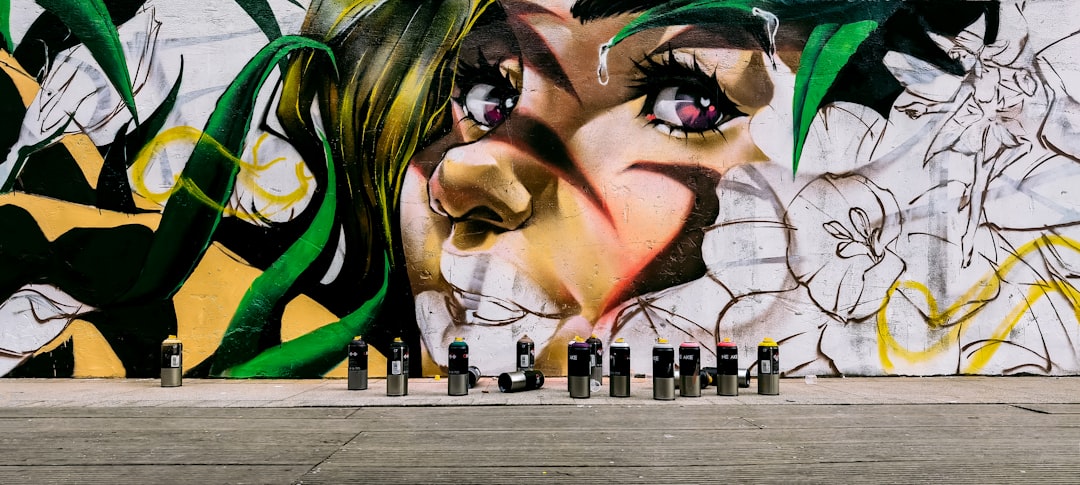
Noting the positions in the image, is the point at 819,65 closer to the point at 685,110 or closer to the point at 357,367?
the point at 685,110

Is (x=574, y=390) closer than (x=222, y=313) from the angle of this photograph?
Yes

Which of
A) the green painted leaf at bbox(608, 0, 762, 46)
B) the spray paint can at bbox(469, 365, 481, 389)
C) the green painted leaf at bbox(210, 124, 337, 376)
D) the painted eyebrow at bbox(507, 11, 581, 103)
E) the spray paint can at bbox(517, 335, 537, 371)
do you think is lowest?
the spray paint can at bbox(469, 365, 481, 389)

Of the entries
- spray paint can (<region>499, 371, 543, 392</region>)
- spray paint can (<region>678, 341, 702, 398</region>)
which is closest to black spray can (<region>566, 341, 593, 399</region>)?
spray paint can (<region>499, 371, 543, 392</region>)

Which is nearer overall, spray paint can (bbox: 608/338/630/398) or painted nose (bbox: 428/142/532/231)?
spray paint can (bbox: 608/338/630/398)

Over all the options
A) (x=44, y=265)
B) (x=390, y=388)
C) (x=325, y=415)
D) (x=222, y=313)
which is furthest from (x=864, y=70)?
(x=44, y=265)

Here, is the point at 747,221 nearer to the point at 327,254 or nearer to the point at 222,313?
the point at 327,254

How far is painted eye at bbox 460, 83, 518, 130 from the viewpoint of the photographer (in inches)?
587

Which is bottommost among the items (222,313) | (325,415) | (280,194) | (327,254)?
(325,415)

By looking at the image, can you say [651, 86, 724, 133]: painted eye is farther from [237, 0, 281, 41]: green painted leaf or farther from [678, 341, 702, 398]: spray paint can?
[237, 0, 281, 41]: green painted leaf

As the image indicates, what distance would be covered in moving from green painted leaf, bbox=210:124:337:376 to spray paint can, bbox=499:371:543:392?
167 inches

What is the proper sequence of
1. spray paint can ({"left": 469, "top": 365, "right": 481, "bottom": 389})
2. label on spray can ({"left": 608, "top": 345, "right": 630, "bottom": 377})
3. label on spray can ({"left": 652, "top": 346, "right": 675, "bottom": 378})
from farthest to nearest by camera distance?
spray paint can ({"left": 469, "top": 365, "right": 481, "bottom": 389}) < label on spray can ({"left": 608, "top": 345, "right": 630, "bottom": 377}) < label on spray can ({"left": 652, "top": 346, "right": 675, "bottom": 378})

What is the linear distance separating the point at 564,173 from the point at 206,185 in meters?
6.17

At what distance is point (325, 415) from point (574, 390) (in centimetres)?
343

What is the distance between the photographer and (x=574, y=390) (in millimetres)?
11844
